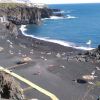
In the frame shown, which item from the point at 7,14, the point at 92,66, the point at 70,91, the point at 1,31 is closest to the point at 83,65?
the point at 92,66

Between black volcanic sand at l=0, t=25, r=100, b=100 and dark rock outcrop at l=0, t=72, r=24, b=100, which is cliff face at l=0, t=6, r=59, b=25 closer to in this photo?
black volcanic sand at l=0, t=25, r=100, b=100

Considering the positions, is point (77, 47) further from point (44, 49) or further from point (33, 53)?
point (33, 53)

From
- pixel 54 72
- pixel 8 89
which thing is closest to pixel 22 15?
pixel 54 72

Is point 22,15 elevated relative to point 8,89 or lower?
lower

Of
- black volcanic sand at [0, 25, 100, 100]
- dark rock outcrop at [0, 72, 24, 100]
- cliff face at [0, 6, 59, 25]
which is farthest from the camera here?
cliff face at [0, 6, 59, 25]

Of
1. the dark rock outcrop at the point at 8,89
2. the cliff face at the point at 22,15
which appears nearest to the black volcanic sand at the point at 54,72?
the dark rock outcrop at the point at 8,89

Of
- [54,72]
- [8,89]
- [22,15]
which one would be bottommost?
[54,72]

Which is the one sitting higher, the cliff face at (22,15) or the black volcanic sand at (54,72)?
the cliff face at (22,15)

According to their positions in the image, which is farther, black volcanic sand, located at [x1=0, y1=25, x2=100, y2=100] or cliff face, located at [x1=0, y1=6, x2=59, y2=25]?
cliff face, located at [x1=0, y1=6, x2=59, y2=25]

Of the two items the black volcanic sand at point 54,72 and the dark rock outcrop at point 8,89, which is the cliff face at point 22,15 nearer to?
the black volcanic sand at point 54,72

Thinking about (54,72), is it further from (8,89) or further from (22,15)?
(22,15)

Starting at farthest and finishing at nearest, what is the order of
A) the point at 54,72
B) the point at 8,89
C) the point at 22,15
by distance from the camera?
the point at 22,15 < the point at 54,72 < the point at 8,89

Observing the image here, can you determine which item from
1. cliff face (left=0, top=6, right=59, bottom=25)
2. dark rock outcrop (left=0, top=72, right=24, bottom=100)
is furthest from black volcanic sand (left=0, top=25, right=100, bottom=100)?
cliff face (left=0, top=6, right=59, bottom=25)
